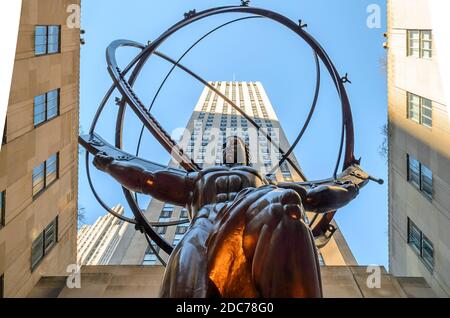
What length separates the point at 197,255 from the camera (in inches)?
168

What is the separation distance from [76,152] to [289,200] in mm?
9045

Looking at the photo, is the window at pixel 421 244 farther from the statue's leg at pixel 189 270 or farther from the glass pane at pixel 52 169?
the glass pane at pixel 52 169

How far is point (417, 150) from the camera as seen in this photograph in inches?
411

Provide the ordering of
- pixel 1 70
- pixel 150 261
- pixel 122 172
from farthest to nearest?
pixel 150 261 → pixel 122 172 → pixel 1 70

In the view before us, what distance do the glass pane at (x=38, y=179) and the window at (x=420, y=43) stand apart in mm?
9563

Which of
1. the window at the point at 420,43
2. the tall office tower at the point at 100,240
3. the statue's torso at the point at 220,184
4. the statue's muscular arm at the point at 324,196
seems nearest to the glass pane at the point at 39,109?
the statue's torso at the point at 220,184

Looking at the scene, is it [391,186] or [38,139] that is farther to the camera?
[391,186]

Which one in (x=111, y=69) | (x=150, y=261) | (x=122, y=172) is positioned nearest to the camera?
(x=122, y=172)

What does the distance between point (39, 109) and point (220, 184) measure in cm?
543

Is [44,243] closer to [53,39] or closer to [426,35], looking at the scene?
[53,39]

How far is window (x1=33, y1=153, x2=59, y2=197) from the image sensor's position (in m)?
8.98

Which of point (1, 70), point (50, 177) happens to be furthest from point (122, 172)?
point (50, 177)

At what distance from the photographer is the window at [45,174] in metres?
8.98
